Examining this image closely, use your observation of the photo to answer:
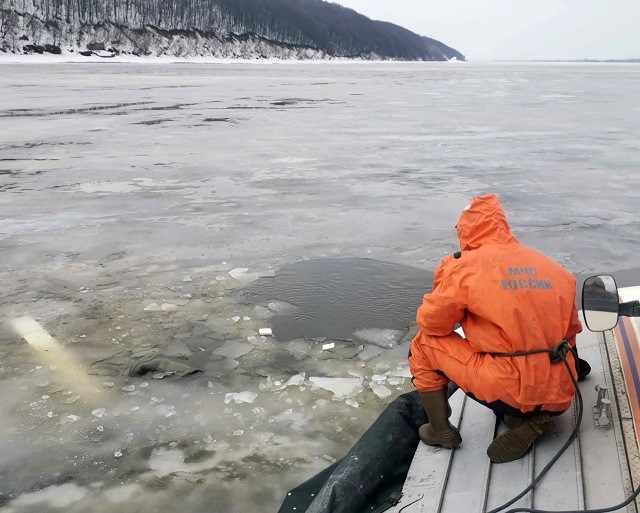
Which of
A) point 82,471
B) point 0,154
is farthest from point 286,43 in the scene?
point 82,471

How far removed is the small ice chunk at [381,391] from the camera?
3752 millimetres

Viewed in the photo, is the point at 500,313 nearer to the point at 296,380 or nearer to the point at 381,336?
the point at 296,380

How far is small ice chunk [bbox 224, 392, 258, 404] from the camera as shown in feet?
12.1

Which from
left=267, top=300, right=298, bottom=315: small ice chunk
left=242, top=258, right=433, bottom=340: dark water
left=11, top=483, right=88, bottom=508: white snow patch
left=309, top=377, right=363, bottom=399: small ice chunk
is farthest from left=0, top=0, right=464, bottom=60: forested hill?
left=11, top=483, right=88, bottom=508: white snow patch

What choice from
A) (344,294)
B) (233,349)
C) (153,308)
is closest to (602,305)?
(233,349)

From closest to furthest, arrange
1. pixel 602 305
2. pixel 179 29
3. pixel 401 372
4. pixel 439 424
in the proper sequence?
pixel 602 305 < pixel 439 424 < pixel 401 372 < pixel 179 29

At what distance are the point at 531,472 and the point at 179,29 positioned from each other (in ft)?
388

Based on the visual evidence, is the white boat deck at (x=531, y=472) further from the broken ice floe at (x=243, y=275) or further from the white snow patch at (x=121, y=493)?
the broken ice floe at (x=243, y=275)

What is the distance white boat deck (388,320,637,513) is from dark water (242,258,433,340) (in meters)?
1.99

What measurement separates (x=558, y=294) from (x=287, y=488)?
1.51 metres

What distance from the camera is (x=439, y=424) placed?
2648mm

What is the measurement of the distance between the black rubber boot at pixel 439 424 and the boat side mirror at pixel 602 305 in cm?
70

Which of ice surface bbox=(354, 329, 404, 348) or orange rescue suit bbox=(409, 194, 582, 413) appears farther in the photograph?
ice surface bbox=(354, 329, 404, 348)

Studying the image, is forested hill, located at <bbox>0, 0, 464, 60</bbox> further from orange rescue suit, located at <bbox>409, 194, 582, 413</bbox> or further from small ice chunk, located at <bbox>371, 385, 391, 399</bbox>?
orange rescue suit, located at <bbox>409, 194, 582, 413</bbox>
